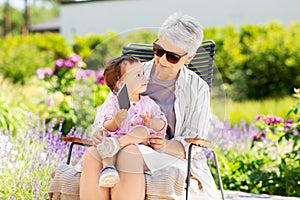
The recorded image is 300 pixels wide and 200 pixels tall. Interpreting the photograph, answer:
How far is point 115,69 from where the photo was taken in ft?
9.48

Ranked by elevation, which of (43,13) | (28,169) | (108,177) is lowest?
(28,169)

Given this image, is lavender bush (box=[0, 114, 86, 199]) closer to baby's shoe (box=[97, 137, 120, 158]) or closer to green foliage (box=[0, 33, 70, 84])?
baby's shoe (box=[97, 137, 120, 158])

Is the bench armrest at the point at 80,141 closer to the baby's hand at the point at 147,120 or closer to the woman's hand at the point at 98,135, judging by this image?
the woman's hand at the point at 98,135

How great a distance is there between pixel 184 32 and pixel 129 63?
12.7 inches

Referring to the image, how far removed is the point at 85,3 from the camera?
19797mm

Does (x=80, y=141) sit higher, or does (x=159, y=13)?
(x=159, y=13)

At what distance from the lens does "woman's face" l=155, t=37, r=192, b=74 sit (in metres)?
2.97

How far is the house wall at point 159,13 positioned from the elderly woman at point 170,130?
10875mm

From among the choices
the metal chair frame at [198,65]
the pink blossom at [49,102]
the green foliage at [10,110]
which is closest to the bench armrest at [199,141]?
the metal chair frame at [198,65]

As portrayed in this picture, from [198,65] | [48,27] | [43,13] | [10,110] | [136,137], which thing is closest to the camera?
[136,137]

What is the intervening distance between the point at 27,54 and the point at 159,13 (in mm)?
5783

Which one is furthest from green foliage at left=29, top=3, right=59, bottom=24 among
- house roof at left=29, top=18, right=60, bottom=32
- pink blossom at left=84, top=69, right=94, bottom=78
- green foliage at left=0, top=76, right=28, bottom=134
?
pink blossom at left=84, top=69, right=94, bottom=78

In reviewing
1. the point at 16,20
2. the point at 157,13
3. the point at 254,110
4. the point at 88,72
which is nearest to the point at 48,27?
the point at 16,20

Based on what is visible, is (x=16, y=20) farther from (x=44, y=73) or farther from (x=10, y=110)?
(x=10, y=110)
